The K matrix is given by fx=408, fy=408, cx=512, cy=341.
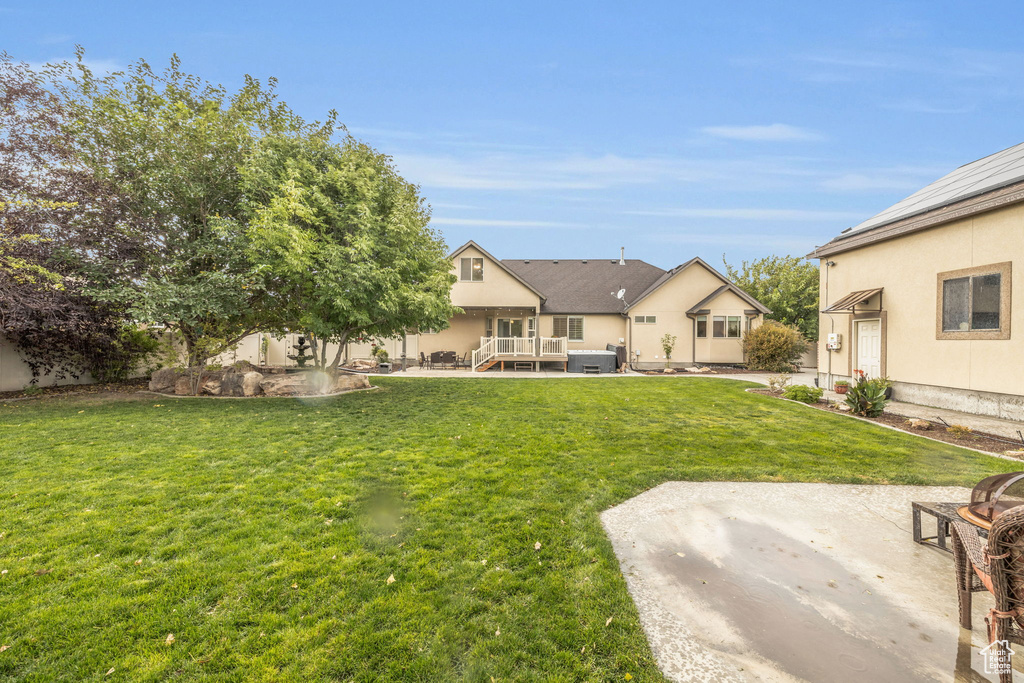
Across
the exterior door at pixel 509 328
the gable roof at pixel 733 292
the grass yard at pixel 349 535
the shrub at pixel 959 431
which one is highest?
the gable roof at pixel 733 292

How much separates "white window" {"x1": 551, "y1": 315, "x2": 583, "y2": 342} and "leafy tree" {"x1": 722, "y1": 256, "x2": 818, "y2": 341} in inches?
482

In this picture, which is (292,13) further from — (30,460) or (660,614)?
(660,614)

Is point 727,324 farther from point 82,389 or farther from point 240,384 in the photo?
point 82,389

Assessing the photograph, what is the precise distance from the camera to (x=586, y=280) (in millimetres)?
24734

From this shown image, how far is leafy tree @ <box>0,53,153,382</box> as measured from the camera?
29.5 feet

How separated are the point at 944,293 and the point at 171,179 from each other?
1822 centimetres

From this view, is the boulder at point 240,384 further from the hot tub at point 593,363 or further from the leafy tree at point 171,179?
the hot tub at point 593,363

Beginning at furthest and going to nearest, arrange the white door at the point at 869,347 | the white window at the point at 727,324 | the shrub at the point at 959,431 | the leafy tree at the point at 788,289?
1. the leafy tree at the point at 788,289
2. the white window at the point at 727,324
3. the white door at the point at 869,347
4. the shrub at the point at 959,431

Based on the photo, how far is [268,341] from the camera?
19062 millimetres

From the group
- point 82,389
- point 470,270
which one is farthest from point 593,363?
point 82,389

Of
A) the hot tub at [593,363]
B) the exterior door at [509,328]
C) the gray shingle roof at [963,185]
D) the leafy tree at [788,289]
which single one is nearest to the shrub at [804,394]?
the gray shingle roof at [963,185]

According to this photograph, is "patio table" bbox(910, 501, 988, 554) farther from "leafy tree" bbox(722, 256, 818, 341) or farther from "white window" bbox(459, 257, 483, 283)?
"leafy tree" bbox(722, 256, 818, 341)

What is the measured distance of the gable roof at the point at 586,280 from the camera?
74.9ft

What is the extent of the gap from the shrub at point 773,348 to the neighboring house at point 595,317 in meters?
1.47
